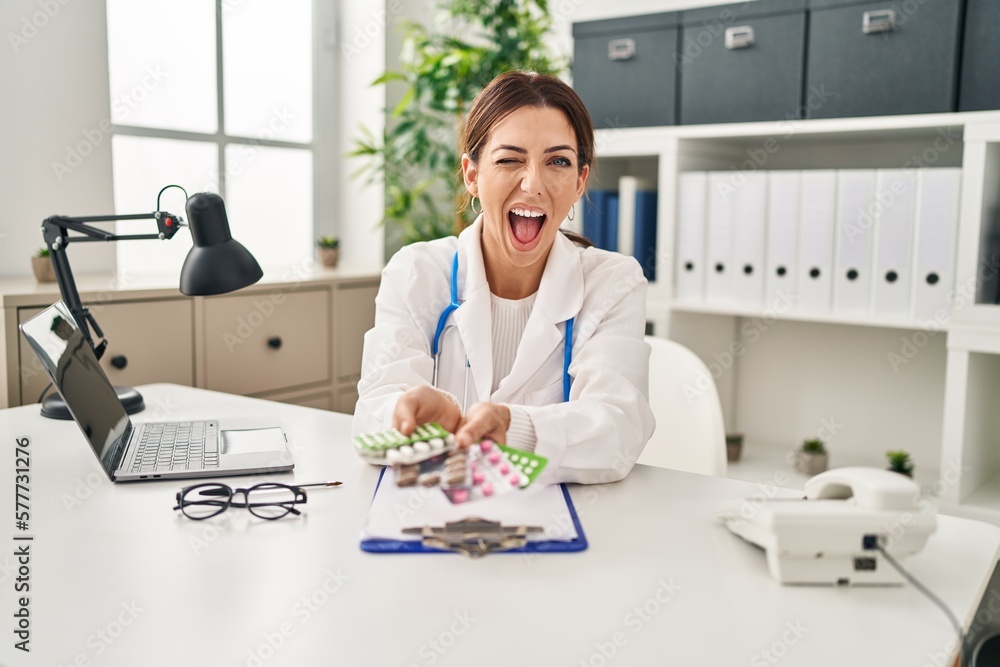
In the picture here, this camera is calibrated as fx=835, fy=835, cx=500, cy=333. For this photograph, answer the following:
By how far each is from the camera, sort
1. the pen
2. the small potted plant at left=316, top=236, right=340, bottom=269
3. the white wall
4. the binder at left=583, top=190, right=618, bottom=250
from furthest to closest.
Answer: the small potted plant at left=316, top=236, right=340, bottom=269, the binder at left=583, top=190, right=618, bottom=250, the white wall, the pen

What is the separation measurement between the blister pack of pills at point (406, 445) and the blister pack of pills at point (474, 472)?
0.01m

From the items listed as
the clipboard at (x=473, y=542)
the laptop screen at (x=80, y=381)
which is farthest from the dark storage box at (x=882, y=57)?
the laptop screen at (x=80, y=381)

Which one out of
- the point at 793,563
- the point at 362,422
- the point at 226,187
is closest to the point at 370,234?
the point at 226,187

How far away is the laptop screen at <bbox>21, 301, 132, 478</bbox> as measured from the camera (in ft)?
3.69

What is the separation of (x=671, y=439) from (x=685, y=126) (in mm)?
1074

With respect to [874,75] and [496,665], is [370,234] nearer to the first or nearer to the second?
[874,75]

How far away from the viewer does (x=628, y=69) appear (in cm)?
236

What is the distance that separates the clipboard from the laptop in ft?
1.16

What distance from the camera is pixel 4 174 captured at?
214 cm

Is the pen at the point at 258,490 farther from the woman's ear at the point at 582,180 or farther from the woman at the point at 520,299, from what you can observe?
the woman's ear at the point at 582,180

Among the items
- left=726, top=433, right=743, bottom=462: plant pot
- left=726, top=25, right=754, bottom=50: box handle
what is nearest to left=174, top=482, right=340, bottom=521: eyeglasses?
left=726, top=433, right=743, bottom=462: plant pot

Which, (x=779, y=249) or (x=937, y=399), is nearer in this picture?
(x=779, y=249)

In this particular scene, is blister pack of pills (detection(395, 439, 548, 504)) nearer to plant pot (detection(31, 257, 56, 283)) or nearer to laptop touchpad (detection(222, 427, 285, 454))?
laptop touchpad (detection(222, 427, 285, 454))

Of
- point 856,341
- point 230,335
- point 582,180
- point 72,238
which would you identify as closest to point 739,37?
point 856,341
